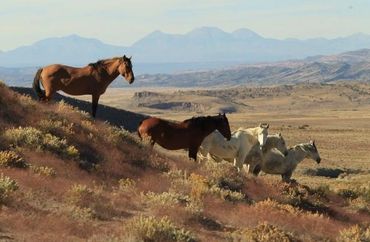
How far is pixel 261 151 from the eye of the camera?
65.5ft

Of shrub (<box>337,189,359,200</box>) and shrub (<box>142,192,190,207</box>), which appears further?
shrub (<box>337,189,359,200</box>)

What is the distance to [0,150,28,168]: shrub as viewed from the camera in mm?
12062

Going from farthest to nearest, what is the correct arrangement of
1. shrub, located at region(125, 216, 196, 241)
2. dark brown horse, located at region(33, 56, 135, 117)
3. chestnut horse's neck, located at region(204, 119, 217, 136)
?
1. chestnut horse's neck, located at region(204, 119, 217, 136)
2. dark brown horse, located at region(33, 56, 135, 117)
3. shrub, located at region(125, 216, 196, 241)

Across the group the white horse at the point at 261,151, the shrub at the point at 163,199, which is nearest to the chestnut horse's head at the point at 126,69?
the shrub at the point at 163,199

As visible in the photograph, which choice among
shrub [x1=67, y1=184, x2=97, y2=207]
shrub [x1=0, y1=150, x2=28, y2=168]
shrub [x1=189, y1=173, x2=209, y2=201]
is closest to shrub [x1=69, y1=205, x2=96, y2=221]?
shrub [x1=67, y1=184, x2=97, y2=207]

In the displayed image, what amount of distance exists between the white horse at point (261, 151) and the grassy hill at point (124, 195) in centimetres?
229

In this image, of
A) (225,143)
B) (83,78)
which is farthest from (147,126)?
(225,143)

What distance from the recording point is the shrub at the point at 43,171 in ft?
40.2

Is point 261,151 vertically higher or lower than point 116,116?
higher

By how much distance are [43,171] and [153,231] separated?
4203mm

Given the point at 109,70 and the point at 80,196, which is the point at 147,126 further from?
the point at 80,196

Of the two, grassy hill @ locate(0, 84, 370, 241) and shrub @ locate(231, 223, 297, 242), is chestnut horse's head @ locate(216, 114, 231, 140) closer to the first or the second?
grassy hill @ locate(0, 84, 370, 241)

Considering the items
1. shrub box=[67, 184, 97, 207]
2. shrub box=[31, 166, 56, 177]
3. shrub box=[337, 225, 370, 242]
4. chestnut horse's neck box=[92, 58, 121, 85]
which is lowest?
shrub box=[337, 225, 370, 242]

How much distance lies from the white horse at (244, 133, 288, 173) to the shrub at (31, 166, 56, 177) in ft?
30.0
